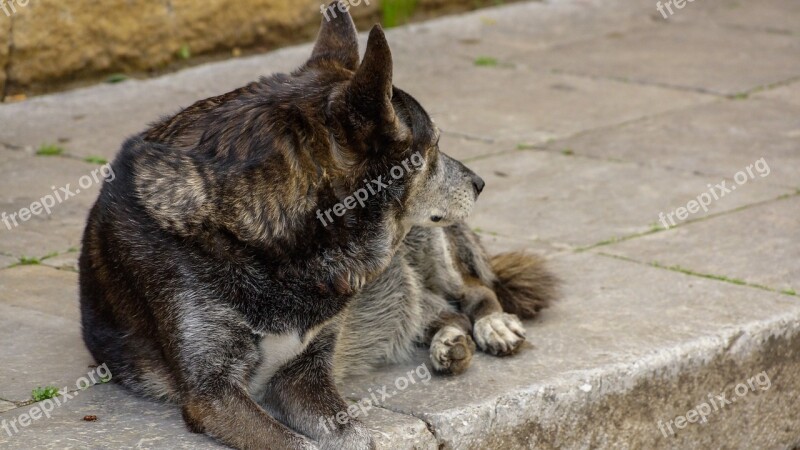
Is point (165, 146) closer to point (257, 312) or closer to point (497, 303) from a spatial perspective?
point (257, 312)

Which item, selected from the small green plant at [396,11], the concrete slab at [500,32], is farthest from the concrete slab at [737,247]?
the small green plant at [396,11]

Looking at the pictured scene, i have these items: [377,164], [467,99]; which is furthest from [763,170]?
[377,164]

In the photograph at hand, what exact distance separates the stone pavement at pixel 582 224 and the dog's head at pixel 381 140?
705 mm

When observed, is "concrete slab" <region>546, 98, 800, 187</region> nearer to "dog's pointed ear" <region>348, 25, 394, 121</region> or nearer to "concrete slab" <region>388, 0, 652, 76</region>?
"concrete slab" <region>388, 0, 652, 76</region>

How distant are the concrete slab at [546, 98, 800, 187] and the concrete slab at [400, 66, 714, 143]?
197 mm

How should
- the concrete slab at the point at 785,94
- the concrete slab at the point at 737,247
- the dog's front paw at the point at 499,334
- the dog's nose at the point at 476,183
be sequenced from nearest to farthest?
the dog's nose at the point at 476,183
the dog's front paw at the point at 499,334
the concrete slab at the point at 737,247
the concrete slab at the point at 785,94

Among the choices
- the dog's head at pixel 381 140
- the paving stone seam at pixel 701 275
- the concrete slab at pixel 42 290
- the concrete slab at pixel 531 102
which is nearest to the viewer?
the dog's head at pixel 381 140

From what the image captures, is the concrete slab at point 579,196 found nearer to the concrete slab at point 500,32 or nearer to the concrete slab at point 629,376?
the concrete slab at point 629,376

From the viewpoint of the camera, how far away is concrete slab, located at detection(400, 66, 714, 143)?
26.0 feet

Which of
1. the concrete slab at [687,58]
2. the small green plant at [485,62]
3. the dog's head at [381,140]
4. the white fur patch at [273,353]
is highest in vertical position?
the dog's head at [381,140]

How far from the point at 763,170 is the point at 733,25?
4127 millimetres

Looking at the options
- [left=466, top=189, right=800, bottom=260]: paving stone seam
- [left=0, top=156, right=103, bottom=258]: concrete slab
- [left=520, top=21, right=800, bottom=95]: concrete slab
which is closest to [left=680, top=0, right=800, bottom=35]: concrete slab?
[left=520, top=21, right=800, bottom=95]: concrete slab

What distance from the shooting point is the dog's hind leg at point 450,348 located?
443 cm

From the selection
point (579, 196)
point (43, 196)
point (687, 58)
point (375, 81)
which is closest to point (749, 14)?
point (687, 58)
